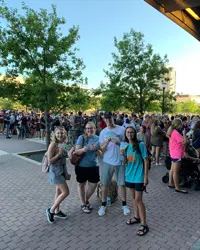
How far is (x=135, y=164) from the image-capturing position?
3615 millimetres

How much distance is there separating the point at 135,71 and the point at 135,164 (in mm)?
12767

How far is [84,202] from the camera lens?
4.42 metres

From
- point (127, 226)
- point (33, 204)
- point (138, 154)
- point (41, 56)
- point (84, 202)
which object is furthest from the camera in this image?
point (41, 56)

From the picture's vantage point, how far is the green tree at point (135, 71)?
50.6 feet

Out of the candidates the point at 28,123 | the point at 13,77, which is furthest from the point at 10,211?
the point at 28,123

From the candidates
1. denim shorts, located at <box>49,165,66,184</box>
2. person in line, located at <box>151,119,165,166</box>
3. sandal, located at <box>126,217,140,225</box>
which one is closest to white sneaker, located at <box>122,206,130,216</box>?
sandal, located at <box>126,217,140,225</box>

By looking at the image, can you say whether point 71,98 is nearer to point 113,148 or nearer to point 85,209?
point 113,148

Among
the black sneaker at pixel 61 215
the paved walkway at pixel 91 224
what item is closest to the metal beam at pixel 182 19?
the paved walkway at pixel 91 224

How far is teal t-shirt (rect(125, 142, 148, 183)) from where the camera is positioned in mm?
3549

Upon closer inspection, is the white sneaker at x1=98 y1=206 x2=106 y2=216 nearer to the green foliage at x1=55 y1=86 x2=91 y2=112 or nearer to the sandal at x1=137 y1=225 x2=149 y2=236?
the sandal at x1=137 y1=225 x2=149 y2=236

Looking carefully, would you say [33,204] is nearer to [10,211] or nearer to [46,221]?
[10,211]

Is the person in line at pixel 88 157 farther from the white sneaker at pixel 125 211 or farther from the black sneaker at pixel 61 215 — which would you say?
the white sneaker at pixel 125 211

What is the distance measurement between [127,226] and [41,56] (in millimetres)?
7252

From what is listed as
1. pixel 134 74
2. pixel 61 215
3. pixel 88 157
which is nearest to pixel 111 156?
pixel 88 157
